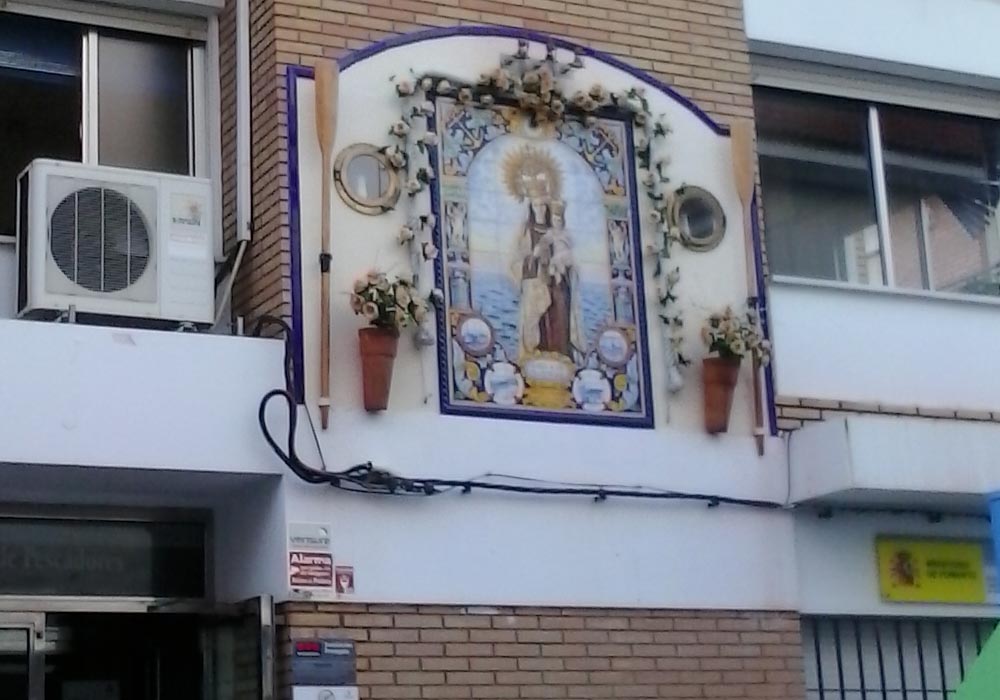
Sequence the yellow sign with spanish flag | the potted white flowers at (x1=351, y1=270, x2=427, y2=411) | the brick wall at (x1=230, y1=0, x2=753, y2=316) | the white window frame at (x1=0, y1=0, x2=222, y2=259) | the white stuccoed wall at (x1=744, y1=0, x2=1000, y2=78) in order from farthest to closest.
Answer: the white stuccoed wall at (x1=744, y1=0, x2=1000, y2=78) < the yellow sign with spanish flag < the white window frame at (x1=0, y1=0, x2=222, y2=259) < the brick wall at (x1=230, y1=0, x2=753, y2=316) < the potted white flowers at (x1=351, y1=270, x2=427, y2=411)

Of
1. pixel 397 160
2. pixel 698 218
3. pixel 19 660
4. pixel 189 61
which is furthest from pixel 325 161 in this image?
pixel 19 660

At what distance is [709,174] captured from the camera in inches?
372

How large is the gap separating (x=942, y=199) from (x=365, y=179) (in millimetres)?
3894

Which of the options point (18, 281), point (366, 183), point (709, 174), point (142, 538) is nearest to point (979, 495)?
point (709, 174)

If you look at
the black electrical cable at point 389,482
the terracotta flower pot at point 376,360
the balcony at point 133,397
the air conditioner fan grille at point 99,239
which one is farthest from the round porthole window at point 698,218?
the air conditioner fan grille at point 99,239

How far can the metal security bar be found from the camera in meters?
9.28

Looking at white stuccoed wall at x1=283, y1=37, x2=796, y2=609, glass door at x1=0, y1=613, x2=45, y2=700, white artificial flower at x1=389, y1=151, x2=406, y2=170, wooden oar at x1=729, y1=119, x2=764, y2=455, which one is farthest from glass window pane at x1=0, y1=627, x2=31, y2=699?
wooden oar at x1=729, y1=119, x2=764, y2=455

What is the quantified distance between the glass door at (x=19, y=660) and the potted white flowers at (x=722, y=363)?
3337 mm

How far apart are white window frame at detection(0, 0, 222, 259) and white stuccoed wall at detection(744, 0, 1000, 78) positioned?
2.93 metres

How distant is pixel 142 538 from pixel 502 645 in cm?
176

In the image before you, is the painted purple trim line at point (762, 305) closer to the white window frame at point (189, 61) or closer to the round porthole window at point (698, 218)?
the round porthole window at point (698, 218)

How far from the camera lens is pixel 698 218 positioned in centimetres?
937

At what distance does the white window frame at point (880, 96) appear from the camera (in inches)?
400

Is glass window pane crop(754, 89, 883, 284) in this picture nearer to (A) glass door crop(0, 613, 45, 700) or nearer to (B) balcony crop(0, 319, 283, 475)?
(B) balcony crop(0, 319, 283, 475)
